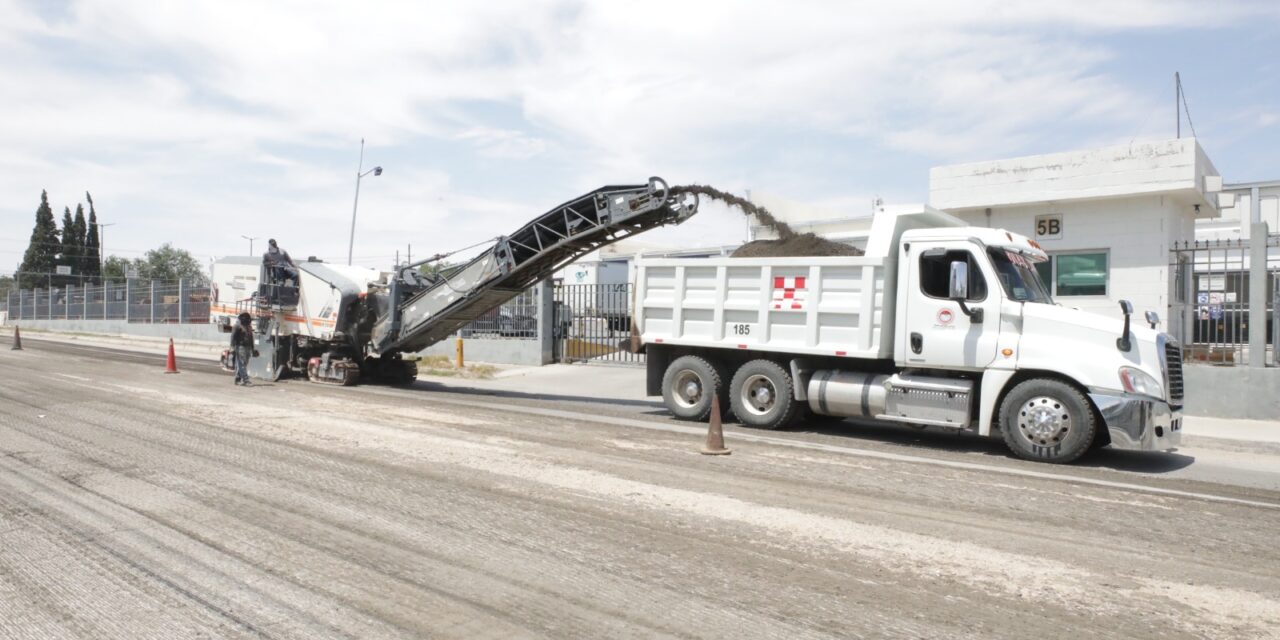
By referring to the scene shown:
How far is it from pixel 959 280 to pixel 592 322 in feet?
42.9

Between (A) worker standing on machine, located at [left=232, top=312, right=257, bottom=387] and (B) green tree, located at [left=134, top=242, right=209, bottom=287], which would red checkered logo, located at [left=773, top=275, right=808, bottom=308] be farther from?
(B) green tree, located at [left=134, top=242, right=209, bottom=287]

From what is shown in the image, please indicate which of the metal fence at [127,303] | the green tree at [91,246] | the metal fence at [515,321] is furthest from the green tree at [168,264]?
the metal fence at [515,321]

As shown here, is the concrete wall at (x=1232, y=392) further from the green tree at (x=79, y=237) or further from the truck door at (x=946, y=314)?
the green tree at (x=79, y=237)

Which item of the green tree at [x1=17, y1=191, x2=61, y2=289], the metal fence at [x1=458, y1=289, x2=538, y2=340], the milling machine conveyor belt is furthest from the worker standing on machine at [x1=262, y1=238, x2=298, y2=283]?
the green tree at [x1=17, y1=191, x2=61, y2=289]

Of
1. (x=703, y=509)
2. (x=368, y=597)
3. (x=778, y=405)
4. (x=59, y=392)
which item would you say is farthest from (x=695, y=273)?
(x=59, y=392)

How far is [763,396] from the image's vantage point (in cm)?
1208

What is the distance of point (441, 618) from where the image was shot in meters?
4.46

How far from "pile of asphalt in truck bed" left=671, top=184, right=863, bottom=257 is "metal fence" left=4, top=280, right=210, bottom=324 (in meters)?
29.0

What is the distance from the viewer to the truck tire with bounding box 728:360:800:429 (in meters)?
11.8

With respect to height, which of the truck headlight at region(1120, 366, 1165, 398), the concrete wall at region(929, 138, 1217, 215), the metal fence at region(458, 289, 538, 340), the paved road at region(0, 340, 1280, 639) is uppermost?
the concrete wall at region(929, 138, 1217, 215)

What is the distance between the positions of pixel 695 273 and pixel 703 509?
6311mm

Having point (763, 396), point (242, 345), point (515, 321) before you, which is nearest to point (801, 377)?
point (763, 396)

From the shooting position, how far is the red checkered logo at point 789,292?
462 inches

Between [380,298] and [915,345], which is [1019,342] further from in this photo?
[380,298]
